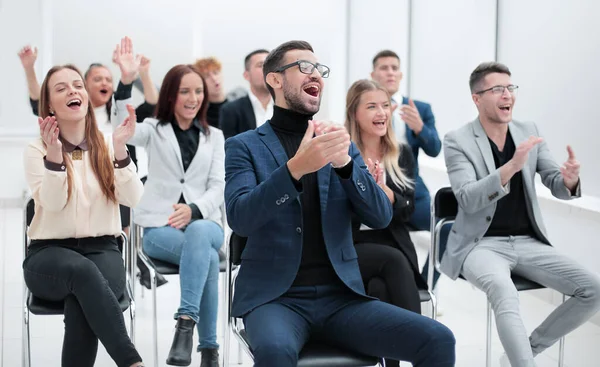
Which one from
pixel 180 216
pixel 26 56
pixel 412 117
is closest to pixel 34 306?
pixel 180 216

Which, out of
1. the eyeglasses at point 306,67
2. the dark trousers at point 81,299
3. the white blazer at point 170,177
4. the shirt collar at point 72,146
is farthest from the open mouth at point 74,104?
the eyeglasses at point 306,67

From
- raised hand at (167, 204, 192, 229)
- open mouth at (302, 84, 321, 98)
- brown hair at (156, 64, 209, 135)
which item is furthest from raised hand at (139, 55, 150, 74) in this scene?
open mouth at (302, 84, 321, 98)

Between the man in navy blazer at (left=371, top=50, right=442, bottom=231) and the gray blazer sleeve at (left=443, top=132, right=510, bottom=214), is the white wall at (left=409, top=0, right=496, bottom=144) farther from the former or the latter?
the gray blazer sleeve at (left=443, top=132, right=510, bottom=214)

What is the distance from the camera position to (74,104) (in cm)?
337

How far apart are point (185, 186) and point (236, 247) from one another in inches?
49.9

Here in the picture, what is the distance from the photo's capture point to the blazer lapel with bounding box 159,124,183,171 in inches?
161

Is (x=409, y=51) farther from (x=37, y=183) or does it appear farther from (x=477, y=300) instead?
(x=37, y=183)

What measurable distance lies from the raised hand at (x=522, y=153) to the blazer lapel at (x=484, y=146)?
9.4 inches

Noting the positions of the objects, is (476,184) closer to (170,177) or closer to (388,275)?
(388,275)

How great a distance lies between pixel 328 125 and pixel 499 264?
132 cm

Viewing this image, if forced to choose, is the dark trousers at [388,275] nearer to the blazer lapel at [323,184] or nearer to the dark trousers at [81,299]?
the blazer lapel at [323,184]

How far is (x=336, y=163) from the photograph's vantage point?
2.50m

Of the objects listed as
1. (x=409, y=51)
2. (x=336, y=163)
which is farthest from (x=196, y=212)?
(x=409, y=51)

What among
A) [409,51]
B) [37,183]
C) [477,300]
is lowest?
[477,300]
